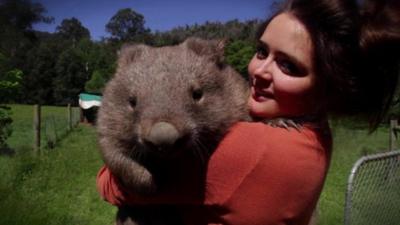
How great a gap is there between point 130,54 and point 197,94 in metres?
0.54

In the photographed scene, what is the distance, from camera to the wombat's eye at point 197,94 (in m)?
3.09

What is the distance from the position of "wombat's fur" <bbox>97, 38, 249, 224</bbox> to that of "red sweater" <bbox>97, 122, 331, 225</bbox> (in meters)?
0.13

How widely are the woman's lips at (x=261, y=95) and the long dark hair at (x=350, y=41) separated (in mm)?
265

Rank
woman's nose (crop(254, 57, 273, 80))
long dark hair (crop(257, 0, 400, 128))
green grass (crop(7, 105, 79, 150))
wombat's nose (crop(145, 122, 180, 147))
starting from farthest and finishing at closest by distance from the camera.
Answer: green grass (crop(7, 105, 79, 150))
woman's nose (crop(254, 57, 273, 80))
long dark hair (crop(257, 0, 400, 128))
wombat's nose (crop(145, 122, 180, 147))

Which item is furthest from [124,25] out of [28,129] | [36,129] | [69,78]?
[36,129]

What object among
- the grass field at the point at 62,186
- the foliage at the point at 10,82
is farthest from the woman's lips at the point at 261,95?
the foliage at the point at 10,82

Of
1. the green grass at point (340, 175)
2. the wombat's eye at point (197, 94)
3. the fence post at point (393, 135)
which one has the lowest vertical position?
the green grass at point (340, 175)

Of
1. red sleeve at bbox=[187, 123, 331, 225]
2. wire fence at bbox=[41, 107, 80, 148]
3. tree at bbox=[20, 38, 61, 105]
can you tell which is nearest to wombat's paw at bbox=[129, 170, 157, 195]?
red sleeve at bbox=[187, 123, 331, 225]

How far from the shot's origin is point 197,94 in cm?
311

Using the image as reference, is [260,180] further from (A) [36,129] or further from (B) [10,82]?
(A) [36,129]

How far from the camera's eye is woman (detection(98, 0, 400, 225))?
270 centimetres

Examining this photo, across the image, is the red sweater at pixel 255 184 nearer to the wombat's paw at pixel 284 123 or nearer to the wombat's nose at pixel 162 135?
the wombat's paw at pixel 284 123

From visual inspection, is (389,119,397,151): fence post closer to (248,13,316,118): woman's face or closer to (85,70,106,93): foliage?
(85,70,106,93): foliage

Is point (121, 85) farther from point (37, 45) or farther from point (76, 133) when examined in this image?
point (37, 45)
